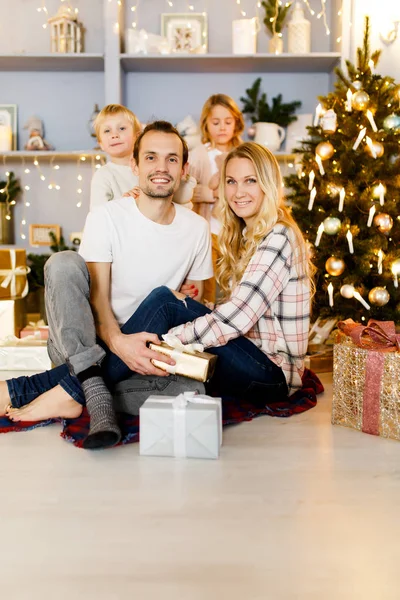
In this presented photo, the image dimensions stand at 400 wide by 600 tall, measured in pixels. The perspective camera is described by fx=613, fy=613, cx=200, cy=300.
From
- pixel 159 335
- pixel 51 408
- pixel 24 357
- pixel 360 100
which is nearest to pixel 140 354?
pixel 159 335

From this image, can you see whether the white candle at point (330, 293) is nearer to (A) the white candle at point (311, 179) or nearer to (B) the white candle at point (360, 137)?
(A) the white candle at point (311, 179)

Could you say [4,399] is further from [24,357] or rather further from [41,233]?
[41,233]

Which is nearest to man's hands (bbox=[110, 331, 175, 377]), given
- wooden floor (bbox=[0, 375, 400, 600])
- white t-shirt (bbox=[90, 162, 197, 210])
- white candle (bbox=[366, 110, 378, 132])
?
wooden floor (bbox=[0, 375, 400, 600])

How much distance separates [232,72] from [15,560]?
3.29 meters

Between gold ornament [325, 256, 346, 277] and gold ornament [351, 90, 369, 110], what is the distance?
0.66 meters

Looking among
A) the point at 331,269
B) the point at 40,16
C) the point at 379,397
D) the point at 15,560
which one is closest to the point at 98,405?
the point at 15,560

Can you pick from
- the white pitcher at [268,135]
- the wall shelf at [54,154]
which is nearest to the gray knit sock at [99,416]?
the wall shelf at [54,154]

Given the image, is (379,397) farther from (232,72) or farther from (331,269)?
(232,72)

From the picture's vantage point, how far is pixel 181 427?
157cm

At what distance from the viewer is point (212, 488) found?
1402 mm

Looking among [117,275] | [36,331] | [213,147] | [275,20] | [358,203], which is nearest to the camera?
[117,275]

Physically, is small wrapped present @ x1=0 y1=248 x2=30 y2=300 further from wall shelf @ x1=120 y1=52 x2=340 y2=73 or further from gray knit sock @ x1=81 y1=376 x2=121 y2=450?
gray knit sock @ x1=81 y1=376 x2=121 y2=450

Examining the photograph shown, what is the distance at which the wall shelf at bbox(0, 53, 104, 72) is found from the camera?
3.45 metres

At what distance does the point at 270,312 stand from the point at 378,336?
1.09ft
